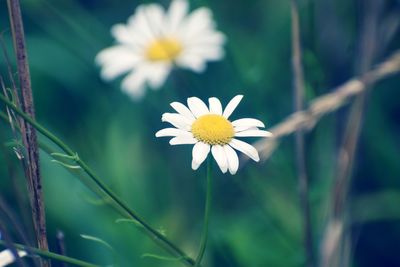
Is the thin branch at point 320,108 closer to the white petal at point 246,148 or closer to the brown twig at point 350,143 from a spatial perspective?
the brown twig at point 350,143

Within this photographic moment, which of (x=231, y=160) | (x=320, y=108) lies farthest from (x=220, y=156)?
(x=320, y=108)

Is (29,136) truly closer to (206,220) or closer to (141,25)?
(206,220)

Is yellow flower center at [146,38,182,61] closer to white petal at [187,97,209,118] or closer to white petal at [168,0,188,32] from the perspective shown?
white petal at [168,0,188,32]

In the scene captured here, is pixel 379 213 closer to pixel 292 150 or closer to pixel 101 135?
pixel 292 150

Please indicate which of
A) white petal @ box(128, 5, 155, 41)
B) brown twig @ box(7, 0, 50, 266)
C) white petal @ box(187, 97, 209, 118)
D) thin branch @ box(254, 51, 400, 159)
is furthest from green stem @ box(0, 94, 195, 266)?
white petal @ box(128, 5, 155, 41)

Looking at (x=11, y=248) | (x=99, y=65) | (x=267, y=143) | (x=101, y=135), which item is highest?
(x=99, y=65)

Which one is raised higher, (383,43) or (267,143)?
(383,43)

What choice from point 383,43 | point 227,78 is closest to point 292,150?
point 227,78
